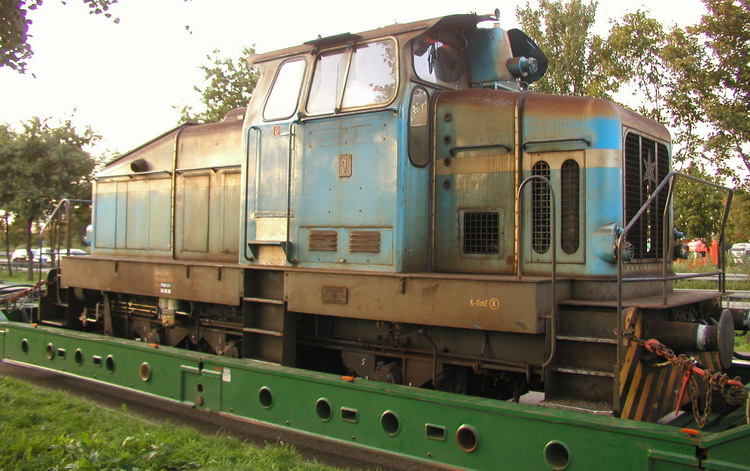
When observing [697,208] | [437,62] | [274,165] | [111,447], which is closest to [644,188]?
[437,62]

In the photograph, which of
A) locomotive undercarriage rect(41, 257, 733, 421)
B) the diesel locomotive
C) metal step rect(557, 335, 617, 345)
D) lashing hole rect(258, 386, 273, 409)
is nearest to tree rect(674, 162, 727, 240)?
the diesel locomotive

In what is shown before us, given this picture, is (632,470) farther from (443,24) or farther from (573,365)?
(443,24)

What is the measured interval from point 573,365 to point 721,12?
40.6 ft

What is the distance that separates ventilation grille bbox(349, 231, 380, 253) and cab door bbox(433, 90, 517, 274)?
0.55 metres

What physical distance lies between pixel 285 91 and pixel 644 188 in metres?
3.58

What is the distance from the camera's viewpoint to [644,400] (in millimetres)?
4703

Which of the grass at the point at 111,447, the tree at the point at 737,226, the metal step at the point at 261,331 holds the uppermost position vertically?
the tree at the point at 737,226

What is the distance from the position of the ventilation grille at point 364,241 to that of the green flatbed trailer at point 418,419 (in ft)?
3.86

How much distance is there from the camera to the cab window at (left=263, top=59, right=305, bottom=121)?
6375 mm

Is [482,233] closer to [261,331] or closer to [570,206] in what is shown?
[570,206]

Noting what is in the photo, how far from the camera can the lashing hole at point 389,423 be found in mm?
4834

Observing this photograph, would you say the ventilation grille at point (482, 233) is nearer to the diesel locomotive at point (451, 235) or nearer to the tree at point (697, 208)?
the diesel locomotive at point (451, 235)

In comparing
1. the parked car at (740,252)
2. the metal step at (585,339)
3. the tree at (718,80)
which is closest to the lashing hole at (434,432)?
the metal step at (585,339)

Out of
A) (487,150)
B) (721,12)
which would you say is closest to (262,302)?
(487,150)
